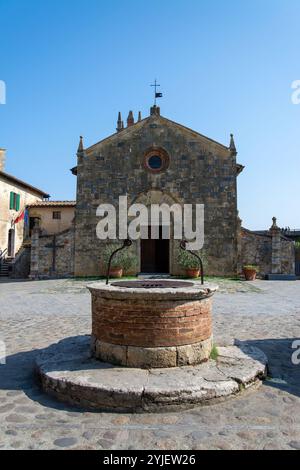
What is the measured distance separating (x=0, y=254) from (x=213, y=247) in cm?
1507

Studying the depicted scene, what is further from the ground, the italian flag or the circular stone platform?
the italian flag

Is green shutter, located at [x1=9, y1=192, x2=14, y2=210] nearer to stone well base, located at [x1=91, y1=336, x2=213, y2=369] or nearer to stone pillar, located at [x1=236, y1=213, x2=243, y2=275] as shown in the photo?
stone pillar, located at [x1=236, y1=213, x2=243, y2=275]

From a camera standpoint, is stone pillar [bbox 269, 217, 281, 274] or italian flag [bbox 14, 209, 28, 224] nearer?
stone pillar [bbox 269, 217, 281, 274]

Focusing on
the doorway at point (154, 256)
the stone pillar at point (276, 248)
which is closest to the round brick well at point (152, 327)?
the doorway at point (154, 256)

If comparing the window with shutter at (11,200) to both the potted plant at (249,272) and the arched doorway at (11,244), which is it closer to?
the arched doorway at (11,244)

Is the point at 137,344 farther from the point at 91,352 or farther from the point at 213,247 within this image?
the point at 213,247

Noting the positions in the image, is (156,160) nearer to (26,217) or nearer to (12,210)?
(12,210)

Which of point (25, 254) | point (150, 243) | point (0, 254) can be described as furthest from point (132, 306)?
point (0, 254)

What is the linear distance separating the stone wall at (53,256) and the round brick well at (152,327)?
1549 cm

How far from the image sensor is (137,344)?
4.56 metres

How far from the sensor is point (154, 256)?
20.4 m

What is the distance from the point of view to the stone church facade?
1866 centimetres

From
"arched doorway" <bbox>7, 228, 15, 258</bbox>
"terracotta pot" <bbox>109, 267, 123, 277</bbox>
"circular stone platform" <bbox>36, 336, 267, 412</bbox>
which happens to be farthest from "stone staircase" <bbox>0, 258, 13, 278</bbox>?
"circular stone platform" <bbox>36, 336, 267, 412</bbox>

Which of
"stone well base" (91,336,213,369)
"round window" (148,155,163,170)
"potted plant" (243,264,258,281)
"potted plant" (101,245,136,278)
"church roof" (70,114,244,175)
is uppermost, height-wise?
"church roof" (70,114,244,175)
